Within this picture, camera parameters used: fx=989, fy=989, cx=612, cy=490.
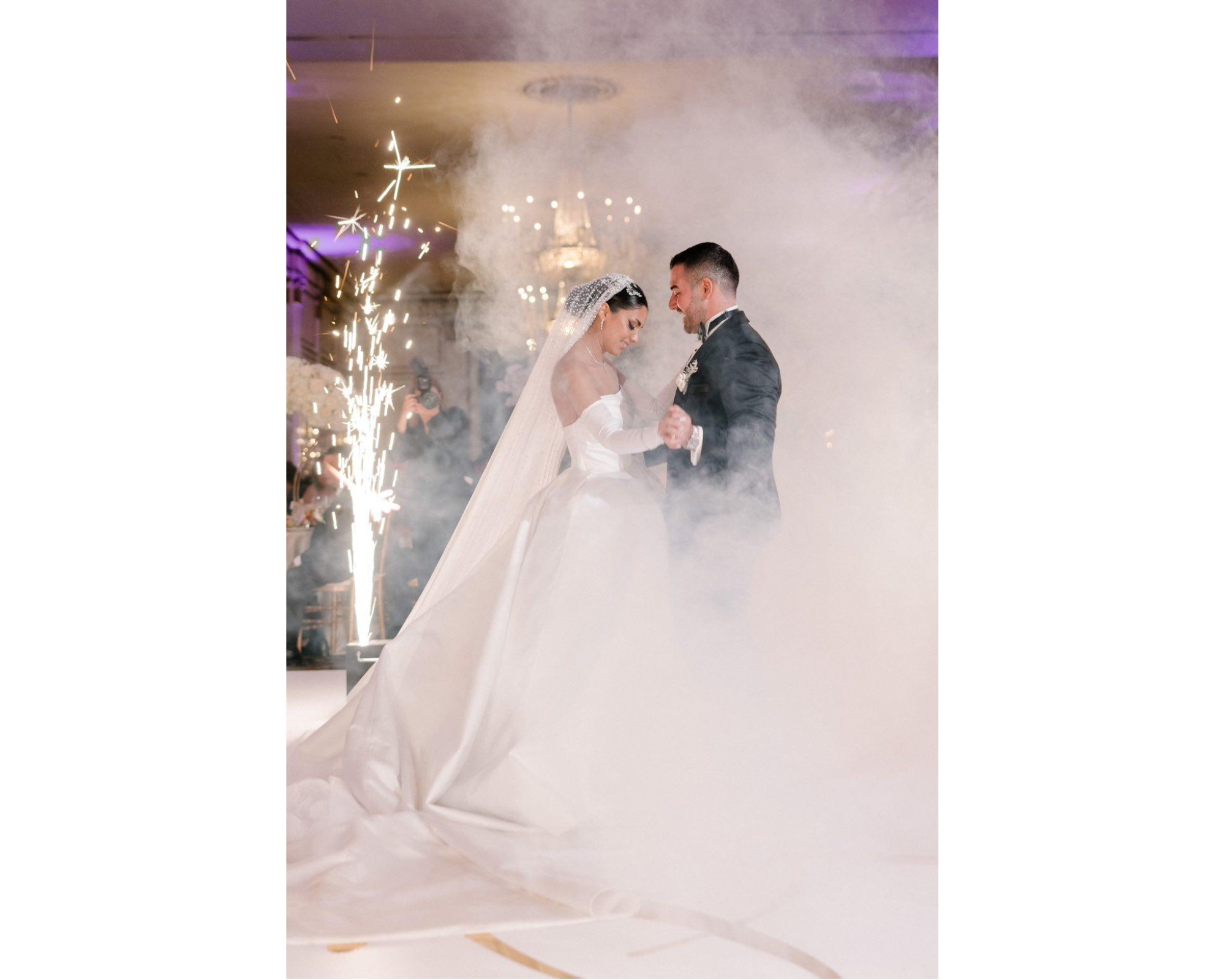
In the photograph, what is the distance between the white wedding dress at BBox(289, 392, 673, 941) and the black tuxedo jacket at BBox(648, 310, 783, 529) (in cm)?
11

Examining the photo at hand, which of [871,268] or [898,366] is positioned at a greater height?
[871,268]

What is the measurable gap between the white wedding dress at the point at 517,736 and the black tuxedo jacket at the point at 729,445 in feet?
0.34

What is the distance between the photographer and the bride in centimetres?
253

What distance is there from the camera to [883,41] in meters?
2.76

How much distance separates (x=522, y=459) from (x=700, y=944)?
133 cm

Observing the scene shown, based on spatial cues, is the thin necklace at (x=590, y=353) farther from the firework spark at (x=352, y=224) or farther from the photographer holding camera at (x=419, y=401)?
the firework spark at (x=352, y=224)

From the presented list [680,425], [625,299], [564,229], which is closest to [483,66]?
[564,229]

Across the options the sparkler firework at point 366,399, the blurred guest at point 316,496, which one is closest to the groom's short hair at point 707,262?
the sparkler firework at point 366,399

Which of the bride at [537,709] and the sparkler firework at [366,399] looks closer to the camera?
the bride at [537,709]

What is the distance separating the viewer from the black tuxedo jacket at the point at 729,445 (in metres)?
2.69
